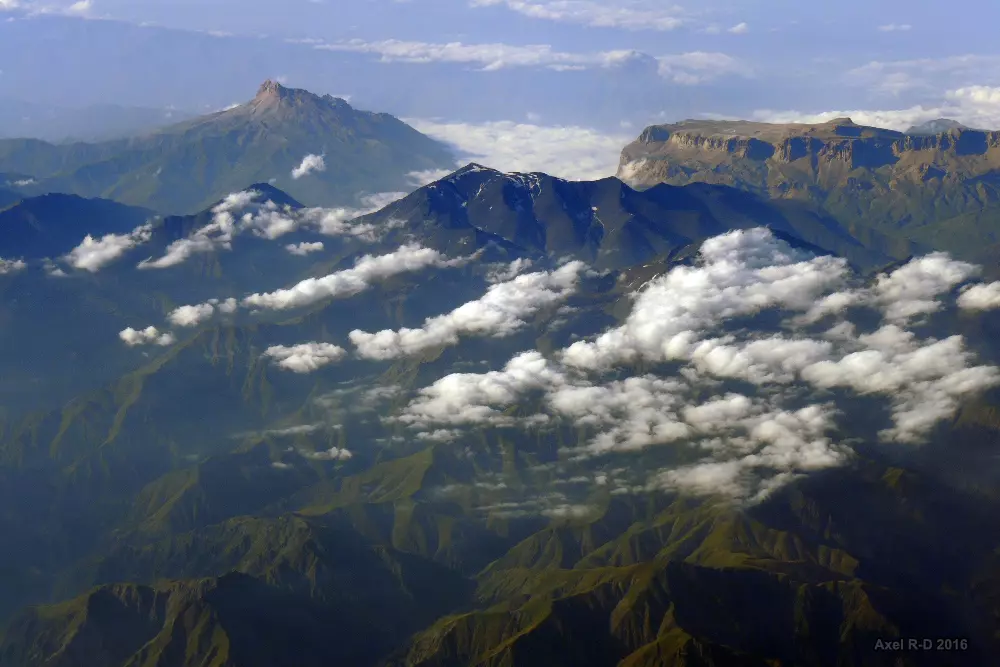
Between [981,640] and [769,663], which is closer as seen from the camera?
[769,663]

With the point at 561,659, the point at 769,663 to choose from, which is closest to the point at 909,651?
the point at 769,663

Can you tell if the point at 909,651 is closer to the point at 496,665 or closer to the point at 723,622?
the point at 723,622

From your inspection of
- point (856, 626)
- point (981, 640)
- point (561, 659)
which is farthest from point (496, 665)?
point (981, 640)

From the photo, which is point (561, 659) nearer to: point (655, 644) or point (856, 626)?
point (655, 644)

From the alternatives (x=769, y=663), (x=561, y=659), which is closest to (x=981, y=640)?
(x=769, y=663)

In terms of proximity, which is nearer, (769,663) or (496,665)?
(769,663)

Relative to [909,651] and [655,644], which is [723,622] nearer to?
[655,644]
